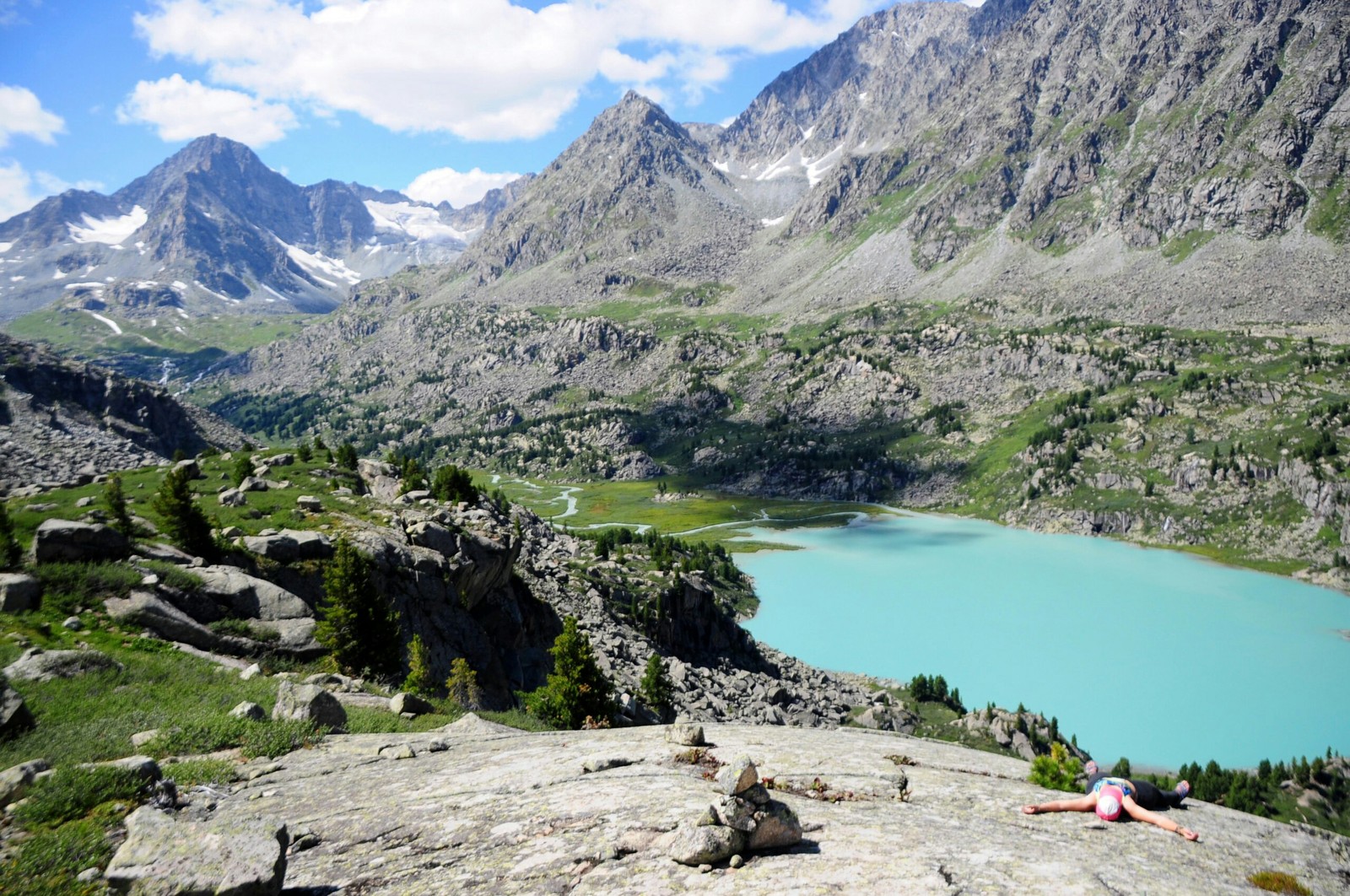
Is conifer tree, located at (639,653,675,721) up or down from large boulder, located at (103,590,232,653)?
down

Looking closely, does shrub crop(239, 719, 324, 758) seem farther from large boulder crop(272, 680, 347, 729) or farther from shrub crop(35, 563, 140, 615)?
shrub crop(35, 563, 140, 615)

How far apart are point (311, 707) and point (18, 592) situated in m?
12.1

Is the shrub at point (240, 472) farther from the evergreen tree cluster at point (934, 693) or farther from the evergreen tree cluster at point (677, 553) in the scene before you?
the evergreen tree cluster at point (934, 693)

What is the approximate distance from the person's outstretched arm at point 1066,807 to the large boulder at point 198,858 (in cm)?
1184

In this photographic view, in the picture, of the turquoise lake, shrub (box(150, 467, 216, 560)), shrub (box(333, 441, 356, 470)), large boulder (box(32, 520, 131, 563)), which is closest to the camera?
large boulder (box(32, 520, 131, 563))

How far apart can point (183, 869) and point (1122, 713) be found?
99.3 m

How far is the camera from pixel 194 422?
139 meters

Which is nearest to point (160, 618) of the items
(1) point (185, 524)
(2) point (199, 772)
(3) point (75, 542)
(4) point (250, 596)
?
(4) point (250, 596)

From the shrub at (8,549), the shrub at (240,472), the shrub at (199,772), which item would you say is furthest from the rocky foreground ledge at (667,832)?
the shrub at (240,472)

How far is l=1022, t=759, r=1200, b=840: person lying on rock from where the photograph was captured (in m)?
11.7

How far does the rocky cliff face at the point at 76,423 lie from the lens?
68.8 meters

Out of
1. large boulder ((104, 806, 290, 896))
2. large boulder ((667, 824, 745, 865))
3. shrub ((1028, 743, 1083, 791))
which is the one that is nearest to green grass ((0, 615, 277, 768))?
large boulder ((104, 806, 290, 896))

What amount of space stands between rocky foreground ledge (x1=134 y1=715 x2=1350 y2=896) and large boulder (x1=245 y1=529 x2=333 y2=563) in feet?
72.9

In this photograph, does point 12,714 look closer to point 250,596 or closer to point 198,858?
point 198,858
